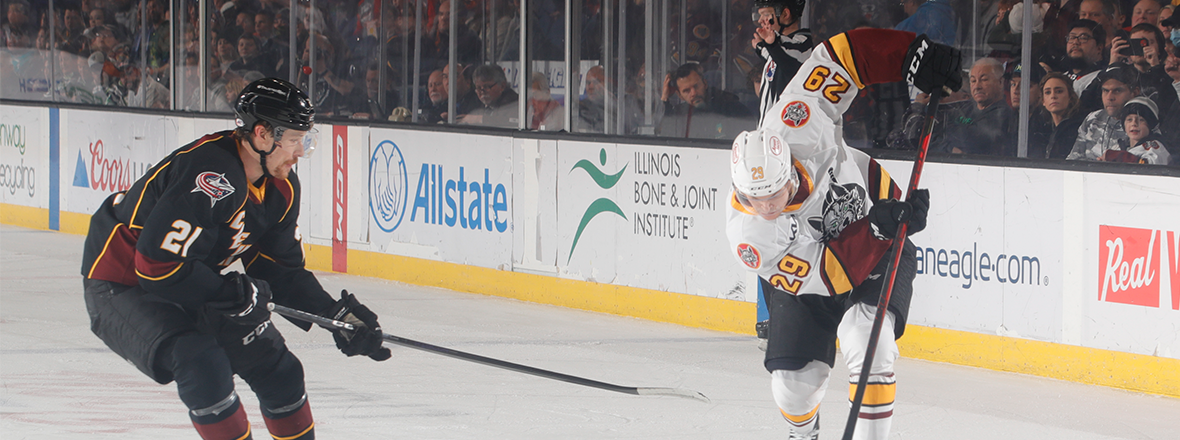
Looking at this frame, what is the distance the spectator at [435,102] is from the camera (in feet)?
29.0

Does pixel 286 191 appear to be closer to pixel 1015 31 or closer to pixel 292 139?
pixel 292 139

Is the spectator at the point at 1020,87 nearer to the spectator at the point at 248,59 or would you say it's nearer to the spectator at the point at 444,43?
the spectator at the point at 444,43

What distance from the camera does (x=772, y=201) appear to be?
11.2 feet

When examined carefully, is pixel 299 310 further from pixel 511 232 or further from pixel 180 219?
pixel 511 232

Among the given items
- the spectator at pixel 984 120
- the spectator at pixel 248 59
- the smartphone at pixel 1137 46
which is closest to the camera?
the smartphone at pixel 1137 46

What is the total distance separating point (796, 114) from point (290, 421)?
65.7 inches

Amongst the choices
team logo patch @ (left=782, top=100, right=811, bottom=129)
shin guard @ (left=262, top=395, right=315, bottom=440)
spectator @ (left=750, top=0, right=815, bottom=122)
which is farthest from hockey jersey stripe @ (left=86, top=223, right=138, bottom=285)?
spectator @ (left=750, top=0, right=815, bottom=122)

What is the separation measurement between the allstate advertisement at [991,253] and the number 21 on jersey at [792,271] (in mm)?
2471

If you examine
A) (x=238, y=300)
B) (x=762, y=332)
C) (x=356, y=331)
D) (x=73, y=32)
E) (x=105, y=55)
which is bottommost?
(x=762, y=332)

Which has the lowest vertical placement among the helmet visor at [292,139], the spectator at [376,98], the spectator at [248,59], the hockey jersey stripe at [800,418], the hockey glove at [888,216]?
the hockey jersey stripe at [800,418]

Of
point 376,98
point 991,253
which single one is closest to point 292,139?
point 991,253

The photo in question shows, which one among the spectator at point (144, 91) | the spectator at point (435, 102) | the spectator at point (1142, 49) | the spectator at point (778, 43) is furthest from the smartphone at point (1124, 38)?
the spectator at point (144, 91)

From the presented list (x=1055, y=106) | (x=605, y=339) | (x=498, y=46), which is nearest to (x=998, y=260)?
(x=1055, y=106)

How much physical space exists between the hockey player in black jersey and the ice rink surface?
50.9 inches
